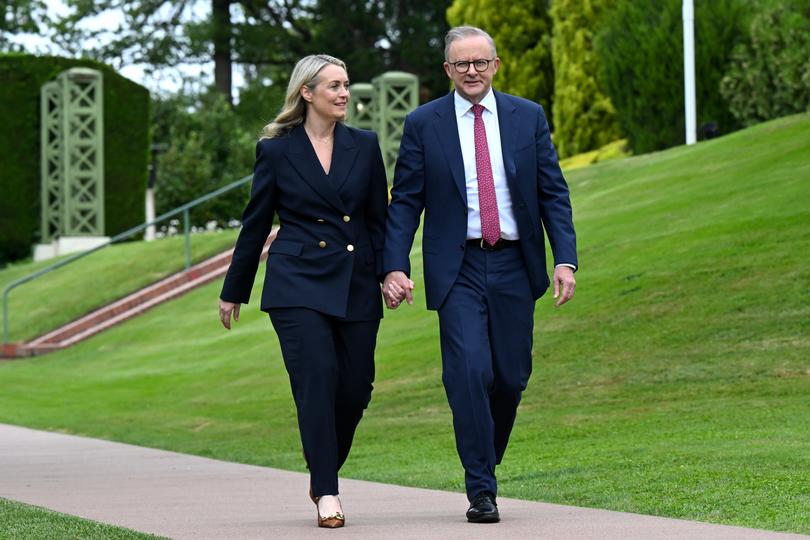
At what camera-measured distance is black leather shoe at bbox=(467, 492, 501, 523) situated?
6973mm

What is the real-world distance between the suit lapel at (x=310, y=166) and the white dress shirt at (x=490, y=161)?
56 centimetres

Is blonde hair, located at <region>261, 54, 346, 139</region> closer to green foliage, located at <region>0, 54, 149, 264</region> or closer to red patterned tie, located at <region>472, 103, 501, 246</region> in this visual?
red patterned tie, located at <region>472, 103, 501, 246</region>

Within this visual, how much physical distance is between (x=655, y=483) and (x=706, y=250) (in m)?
8.37

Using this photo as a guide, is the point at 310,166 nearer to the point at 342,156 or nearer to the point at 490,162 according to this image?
the point at 342,156

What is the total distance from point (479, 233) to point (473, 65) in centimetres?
70

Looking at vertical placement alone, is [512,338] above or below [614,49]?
below

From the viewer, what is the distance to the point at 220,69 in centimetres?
5362

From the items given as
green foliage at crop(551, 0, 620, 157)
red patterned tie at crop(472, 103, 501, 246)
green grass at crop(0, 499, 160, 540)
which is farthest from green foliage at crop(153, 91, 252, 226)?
red patterned tie at crop(472, 103, 501, 246)

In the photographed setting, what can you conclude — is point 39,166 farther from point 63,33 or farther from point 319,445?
point 319,445

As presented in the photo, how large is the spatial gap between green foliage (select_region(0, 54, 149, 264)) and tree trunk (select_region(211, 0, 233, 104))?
1610 centimetres

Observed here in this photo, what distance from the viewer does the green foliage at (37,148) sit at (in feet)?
112

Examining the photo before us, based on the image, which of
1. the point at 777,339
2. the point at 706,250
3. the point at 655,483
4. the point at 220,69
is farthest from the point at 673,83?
the point at 220,69

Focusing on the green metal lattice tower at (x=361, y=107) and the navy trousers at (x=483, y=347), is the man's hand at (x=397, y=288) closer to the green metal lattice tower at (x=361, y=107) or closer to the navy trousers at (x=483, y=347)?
the navy trousers at (x=483, y=347)

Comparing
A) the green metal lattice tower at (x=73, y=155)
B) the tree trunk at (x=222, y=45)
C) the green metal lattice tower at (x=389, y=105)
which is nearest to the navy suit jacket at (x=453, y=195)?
the green metal lattice tower at (x=389, y=105)
